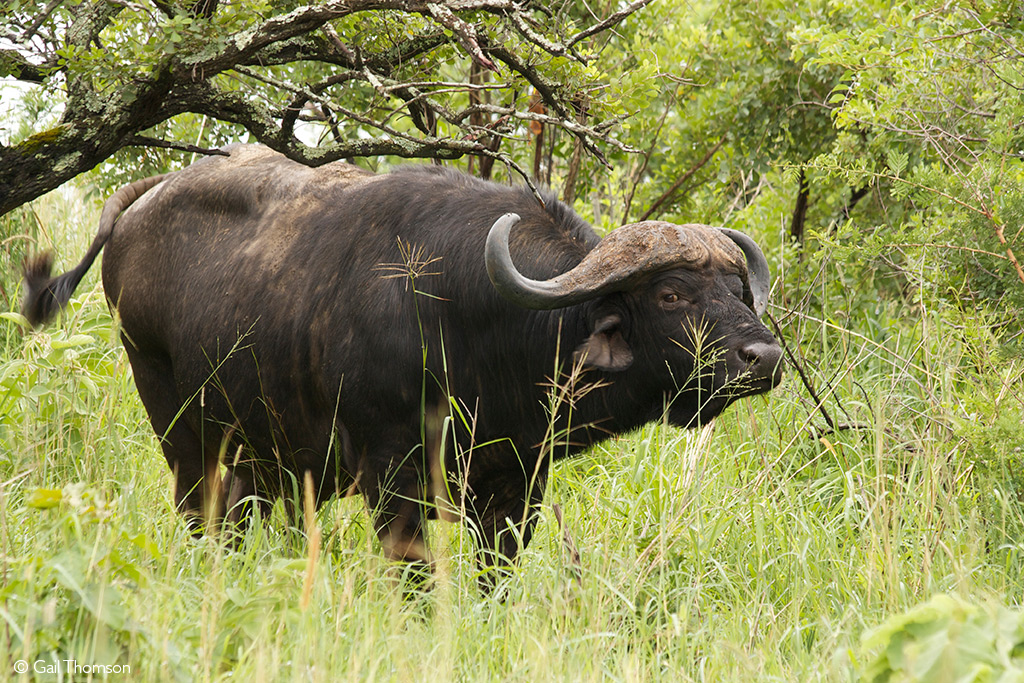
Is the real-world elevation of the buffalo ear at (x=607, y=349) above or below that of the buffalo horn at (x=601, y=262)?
below

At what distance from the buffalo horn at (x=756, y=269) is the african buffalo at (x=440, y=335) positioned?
1 centimetres

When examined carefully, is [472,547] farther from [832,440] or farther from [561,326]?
[832,440]

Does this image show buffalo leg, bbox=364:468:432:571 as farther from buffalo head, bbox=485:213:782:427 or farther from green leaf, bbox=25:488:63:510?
green leaf, bbox=25:488:63:510

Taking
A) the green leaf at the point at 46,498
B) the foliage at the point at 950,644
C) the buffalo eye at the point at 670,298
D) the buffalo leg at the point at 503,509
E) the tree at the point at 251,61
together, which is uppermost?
the tree at the point at 251,61

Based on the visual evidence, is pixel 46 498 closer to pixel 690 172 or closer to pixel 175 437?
pixel 175 437

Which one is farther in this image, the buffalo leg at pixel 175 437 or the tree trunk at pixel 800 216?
the tree trunk at pixel 800 216

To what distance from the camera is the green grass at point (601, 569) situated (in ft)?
8.42

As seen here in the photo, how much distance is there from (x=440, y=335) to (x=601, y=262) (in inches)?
27.4

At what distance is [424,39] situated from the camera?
470 cm

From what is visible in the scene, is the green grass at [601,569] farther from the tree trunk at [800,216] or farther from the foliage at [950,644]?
the tree trunk at [800,216]

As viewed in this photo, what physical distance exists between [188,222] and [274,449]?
121 centimetres

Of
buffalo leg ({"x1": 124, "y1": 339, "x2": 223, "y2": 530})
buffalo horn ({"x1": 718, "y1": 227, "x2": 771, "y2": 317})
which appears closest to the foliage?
buffalo horn ({"x1": 718, "y1": 227, "x2": 771, "y2": 317})

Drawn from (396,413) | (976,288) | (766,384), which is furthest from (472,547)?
(976,288)

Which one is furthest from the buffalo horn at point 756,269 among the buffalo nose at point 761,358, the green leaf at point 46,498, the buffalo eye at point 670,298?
the green leaf at point 46,498
